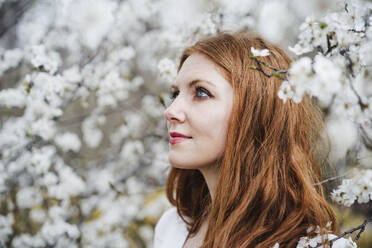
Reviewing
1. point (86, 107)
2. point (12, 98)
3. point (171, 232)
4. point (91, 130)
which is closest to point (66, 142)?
point (86, 107)

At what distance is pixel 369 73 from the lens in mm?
970

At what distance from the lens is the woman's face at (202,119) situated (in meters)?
1.33

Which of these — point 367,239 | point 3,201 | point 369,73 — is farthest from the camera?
point 367,239

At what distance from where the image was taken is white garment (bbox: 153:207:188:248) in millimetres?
1724

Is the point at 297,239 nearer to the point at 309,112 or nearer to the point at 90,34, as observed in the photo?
the point at 309,112

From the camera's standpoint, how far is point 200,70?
140 cm

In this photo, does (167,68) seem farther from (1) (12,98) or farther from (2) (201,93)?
(1) (12,98)

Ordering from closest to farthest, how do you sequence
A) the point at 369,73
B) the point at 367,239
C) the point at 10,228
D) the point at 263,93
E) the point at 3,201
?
the point at 369,73
the point at 263,93
the point at 10,228
the point at 3,201
the point at 367,239

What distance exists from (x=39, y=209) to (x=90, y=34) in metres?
1.58

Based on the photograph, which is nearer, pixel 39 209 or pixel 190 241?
pixel 190 241

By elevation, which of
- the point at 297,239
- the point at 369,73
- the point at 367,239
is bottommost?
the point at 367,239

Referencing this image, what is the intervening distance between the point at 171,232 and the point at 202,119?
0.82m

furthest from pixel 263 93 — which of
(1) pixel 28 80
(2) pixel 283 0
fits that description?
(2) pixel 283 0

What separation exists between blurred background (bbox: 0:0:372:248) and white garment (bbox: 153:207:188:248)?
49cm
